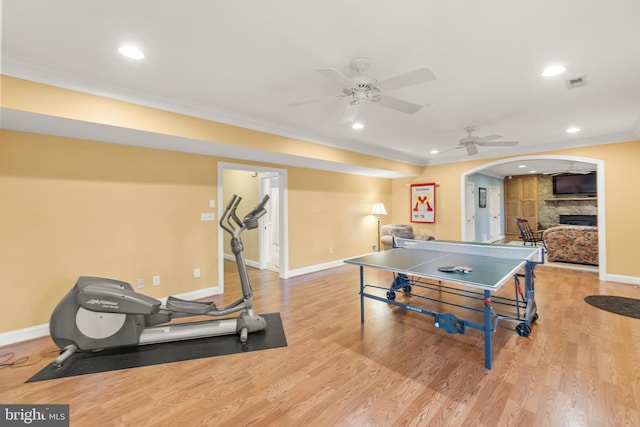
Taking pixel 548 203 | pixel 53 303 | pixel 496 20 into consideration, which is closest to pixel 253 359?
pixel 53 303

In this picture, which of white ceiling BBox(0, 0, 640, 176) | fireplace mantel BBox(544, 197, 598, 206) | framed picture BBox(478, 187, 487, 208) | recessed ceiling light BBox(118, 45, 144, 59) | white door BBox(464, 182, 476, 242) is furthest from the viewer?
fireplace mantel BBox(544, 197, 598, 206)

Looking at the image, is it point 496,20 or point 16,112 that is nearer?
point 496,20

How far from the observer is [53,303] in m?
3.04

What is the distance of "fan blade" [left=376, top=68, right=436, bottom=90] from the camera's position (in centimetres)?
187

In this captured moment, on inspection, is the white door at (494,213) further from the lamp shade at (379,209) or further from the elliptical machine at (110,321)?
the elliptical machine at (110,321)

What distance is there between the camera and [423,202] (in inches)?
280

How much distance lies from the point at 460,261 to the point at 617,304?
249cm

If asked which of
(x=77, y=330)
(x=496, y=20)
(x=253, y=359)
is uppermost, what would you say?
(x=496, y=20)

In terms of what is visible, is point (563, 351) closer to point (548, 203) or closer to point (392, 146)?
point (392, 146)

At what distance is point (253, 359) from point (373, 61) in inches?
110

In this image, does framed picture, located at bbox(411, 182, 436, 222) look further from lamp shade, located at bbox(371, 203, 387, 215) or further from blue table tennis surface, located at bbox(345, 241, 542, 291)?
blue table tennis surface, located at bbox(345, 241, 542, 291)

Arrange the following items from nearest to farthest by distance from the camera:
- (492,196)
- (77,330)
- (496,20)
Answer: (496,20)
(77,330)
(492,196)

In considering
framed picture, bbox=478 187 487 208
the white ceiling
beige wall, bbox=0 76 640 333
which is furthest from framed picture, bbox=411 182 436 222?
the white ceiling

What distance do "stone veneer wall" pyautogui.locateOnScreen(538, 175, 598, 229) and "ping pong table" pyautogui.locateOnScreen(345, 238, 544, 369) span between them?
8555 mm
